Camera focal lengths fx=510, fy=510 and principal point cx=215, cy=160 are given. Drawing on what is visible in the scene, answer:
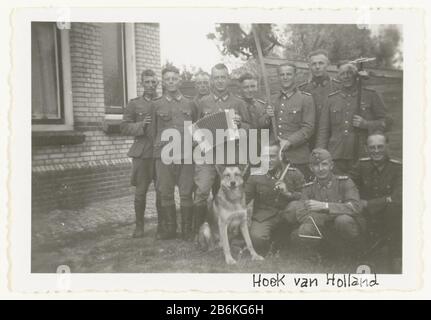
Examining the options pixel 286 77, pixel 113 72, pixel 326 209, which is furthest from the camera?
pixel 113 72

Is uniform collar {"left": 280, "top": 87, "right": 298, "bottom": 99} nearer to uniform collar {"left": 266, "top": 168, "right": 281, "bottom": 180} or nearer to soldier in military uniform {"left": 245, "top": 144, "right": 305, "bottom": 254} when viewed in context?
soldier in military uniform {"left": 245, "top": 144, "right": 305, "bottom": 254}

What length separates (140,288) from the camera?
563cm

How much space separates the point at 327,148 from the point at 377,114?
674 mm

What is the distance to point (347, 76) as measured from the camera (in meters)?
5.66

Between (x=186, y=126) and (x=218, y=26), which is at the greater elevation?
(x=218, y=26)

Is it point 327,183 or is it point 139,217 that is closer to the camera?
point 327,183

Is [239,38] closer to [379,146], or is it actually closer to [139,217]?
[379,146]

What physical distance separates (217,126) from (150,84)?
901 millimetres

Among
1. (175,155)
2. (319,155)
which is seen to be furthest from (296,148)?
(175,155)

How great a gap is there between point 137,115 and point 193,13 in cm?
129
